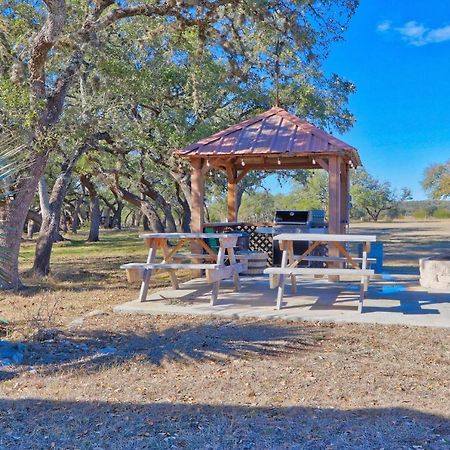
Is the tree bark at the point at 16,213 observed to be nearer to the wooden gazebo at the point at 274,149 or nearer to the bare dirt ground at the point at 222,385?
the bare dirt ground at the point at 222,385

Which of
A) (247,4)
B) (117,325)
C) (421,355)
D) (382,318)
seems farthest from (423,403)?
(247,4)

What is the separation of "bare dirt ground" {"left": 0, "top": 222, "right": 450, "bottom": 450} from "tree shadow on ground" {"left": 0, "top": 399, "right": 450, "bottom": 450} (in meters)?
0.01

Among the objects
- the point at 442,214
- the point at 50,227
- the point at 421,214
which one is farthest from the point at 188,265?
the point at 421,214

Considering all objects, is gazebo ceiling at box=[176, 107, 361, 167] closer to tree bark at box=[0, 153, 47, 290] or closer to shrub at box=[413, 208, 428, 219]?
tree bark at box=[0, 153, 47, 290]

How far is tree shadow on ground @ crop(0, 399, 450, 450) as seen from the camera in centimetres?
317

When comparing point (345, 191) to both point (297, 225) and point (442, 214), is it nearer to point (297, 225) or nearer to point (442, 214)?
point (297, 225)

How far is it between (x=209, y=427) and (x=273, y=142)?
7.12m

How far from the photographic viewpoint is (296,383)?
425cm

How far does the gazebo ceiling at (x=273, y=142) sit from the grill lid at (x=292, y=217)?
159 centimetres

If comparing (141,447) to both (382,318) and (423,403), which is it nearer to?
(423,403)

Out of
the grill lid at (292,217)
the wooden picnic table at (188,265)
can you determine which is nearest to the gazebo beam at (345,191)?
the grill lid at (292,217)

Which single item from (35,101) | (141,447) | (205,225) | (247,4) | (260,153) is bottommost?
(141,447)

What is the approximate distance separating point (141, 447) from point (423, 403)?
6.68ft

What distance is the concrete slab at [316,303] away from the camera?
21.2 feet
